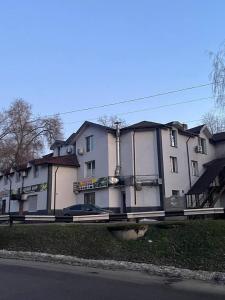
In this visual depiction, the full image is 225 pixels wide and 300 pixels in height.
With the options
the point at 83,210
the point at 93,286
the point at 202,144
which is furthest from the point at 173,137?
the point at 93,286

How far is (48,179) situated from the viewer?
41156 millimetres

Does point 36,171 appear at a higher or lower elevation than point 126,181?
higher

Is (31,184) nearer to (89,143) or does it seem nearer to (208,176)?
(89,143)

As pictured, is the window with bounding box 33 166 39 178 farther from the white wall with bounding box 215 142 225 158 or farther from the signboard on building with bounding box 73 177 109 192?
the white wall with bounding box 215 142 225 158

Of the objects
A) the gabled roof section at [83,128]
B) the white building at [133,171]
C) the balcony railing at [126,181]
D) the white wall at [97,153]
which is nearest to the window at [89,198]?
the white building at [133,171]

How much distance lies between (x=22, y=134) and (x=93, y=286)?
52.9 m

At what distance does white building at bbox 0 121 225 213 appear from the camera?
124 feet

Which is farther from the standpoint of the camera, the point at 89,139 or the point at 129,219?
the point at 89,139

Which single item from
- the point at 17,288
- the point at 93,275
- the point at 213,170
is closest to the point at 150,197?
the point at 213,170

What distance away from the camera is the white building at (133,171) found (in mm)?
37844

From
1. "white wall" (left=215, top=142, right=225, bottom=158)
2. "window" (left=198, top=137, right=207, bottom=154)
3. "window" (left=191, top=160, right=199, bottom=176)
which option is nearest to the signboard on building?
"window" (left=191, top=160, right=199, bottom=176)

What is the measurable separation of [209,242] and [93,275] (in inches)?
210

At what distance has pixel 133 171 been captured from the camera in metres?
38.2

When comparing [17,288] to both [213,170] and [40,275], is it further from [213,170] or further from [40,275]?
[213,170]
